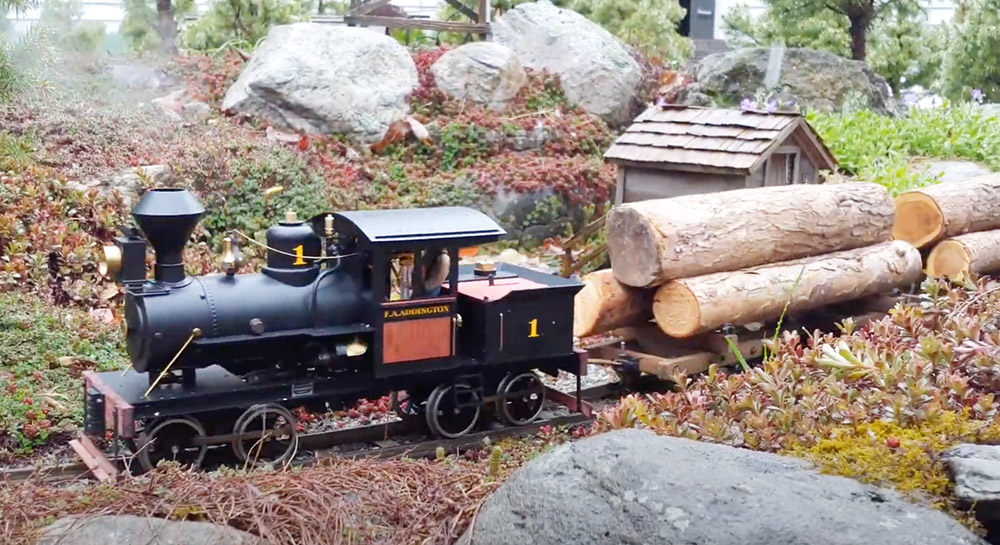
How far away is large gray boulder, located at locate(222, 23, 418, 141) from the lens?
14641mm

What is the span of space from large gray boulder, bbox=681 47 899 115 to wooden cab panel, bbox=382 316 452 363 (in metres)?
11.8

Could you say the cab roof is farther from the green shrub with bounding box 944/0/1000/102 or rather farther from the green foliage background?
the green shrub with bounding box 944/0/1000/102

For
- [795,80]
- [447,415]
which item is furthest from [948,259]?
[795,80]

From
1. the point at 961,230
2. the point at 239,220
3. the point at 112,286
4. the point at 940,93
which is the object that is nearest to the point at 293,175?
the point at 239,220

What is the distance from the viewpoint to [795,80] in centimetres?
1805

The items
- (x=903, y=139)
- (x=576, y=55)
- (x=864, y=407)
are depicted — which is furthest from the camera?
(x=576, y=55)

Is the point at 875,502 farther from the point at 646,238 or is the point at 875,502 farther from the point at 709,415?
the point at 646,238

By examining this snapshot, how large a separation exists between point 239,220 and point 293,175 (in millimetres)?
1119

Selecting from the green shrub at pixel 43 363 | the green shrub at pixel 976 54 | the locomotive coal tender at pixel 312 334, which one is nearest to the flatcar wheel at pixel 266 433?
the locomotive coal tender at pixel 312 334

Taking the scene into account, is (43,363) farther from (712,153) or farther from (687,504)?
(712,153)

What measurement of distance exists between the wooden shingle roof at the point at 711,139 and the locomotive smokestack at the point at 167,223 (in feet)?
18.7

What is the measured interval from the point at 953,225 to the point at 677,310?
3689mm

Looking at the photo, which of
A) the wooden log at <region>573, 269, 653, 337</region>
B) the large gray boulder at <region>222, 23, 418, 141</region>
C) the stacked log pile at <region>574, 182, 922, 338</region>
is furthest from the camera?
the large gray boulder at <region>222, 23, 418, 141</region>

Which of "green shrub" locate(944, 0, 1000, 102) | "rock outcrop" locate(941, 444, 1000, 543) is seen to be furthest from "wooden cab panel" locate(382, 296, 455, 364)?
"green shrub" locate(944, 0, 1000, 102)
